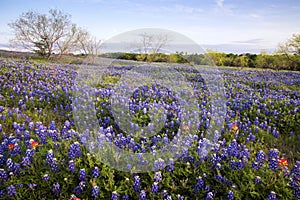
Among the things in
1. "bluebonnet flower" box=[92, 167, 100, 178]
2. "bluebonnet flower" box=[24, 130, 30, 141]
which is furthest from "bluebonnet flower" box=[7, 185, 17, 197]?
"bluebonnet flower" box=[24, 130, 30, 141]

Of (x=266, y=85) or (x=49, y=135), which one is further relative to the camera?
(x=266, y=85)

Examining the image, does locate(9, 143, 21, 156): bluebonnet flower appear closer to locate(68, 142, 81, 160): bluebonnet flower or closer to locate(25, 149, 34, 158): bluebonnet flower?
locate(25, 149, 34, 158): bluebonnet flower

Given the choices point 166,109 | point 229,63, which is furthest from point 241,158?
point 229,63

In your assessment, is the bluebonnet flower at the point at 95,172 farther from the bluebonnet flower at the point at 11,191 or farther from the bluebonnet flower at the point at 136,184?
the bluebonnet flower at the point at 11,191

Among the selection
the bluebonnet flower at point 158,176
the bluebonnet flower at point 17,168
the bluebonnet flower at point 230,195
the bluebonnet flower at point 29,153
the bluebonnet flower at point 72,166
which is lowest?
the bluebonnet flower at point 230,195

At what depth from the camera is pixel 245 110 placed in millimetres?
7898

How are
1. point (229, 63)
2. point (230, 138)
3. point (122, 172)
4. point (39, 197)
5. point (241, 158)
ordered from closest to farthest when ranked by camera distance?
point (39, 197) < point (122, 172) < point (241, 158) < point (230, 138) < point (229, 63)

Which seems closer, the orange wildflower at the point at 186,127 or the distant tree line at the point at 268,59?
the orange wildflower at the point at 186,127

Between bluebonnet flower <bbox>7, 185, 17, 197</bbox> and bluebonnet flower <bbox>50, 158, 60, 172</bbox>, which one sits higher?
bluebonnet flower <bbox>50, 158, 60, 172</bbox>

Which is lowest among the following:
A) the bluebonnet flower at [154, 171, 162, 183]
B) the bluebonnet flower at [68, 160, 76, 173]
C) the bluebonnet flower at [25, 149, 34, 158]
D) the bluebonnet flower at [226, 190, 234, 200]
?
the bluebonnet flower at [226, 190, 234, 200]

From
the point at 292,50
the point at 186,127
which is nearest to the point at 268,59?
the point at 292,50

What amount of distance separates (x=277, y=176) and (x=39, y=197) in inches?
130

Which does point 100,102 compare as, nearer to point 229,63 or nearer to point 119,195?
point 119,195

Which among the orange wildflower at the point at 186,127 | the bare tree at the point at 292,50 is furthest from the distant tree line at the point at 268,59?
the orange wildflower at the point at 186,127
